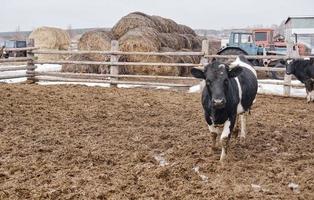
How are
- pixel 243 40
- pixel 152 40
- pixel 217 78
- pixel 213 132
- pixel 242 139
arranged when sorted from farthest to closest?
pixel 243 40 → pixel 152 40 → pixel 242 139 → pixel 213 132 → pixel 217 78

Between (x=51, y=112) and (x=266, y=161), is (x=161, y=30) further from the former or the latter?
(x=266, y=161)

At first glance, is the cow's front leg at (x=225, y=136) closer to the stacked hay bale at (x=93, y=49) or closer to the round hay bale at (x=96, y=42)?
the stacked hay bale at (x=93, y=49)

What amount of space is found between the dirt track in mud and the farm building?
11.6 metres

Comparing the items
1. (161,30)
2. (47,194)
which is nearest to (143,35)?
(161,30)

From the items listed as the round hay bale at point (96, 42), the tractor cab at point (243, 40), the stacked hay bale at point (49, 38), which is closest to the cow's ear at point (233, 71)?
the round hay bale at point (96, 42)

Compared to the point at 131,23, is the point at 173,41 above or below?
below

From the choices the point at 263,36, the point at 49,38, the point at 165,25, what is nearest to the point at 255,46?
the point at 263,36

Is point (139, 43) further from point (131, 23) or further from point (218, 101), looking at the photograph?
point (218, 101)

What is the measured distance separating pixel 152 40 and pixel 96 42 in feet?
9.26

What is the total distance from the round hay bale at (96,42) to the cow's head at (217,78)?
45.4ft

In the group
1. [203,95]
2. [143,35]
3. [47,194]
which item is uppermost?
[143,35]

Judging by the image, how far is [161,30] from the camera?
21.7m

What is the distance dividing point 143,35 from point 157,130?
11.8 metres

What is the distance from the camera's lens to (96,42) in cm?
1961
